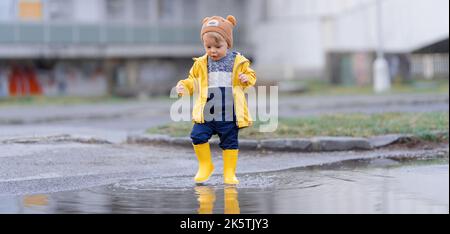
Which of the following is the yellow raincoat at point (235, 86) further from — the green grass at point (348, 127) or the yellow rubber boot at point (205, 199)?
the green grass at point (348, 127)

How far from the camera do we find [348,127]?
12.1 metres

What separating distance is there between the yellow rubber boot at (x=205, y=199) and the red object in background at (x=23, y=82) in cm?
3241

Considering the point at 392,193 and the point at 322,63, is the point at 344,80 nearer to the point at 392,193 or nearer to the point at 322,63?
the point at 322,63

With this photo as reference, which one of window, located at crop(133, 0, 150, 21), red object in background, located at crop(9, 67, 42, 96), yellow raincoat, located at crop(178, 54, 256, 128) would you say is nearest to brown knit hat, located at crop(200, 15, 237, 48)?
yellow raincoat, located at crop(178, 54, 256, 128)

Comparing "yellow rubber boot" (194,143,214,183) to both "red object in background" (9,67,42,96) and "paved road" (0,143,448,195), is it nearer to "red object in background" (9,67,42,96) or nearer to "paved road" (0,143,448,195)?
"paved road" (0,143,448,195)

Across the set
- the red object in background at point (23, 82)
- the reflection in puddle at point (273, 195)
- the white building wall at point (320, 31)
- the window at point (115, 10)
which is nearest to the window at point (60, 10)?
the window at point (115, 10)

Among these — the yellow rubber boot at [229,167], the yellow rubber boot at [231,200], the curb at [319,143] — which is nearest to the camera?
the yellow rubber boot at [231,200]

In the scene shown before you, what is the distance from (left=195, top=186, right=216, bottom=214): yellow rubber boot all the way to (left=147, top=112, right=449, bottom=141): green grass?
11.1 feet

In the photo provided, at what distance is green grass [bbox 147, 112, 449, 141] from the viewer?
1149 cm

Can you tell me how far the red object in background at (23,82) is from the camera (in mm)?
39375

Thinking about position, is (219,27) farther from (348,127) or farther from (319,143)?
(348,127)

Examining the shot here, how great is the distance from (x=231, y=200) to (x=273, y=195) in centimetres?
41
